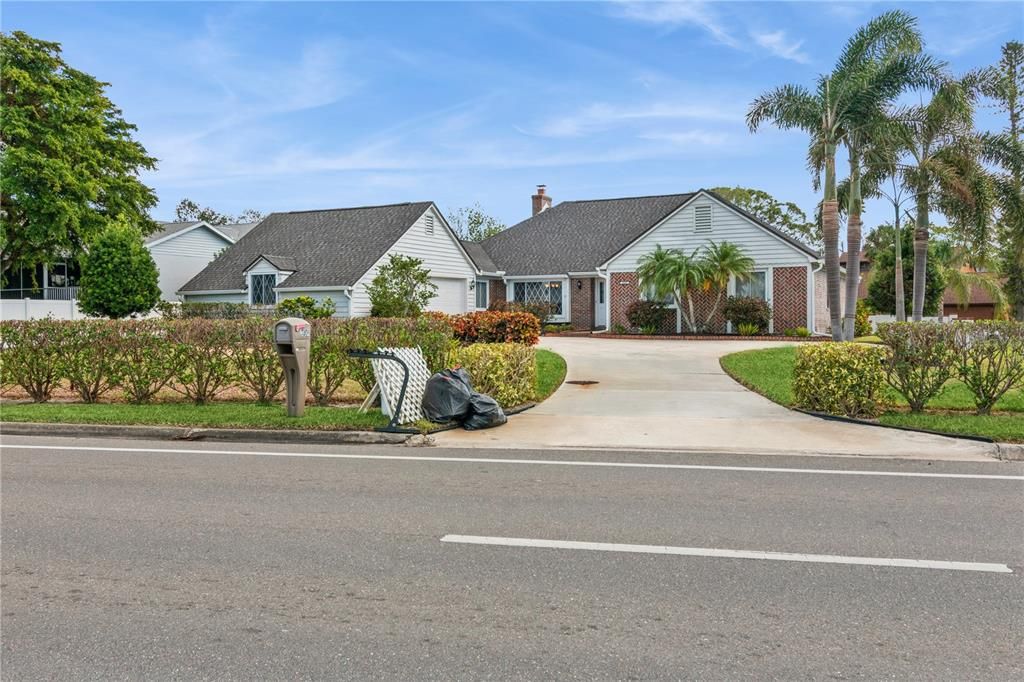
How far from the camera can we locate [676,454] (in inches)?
359

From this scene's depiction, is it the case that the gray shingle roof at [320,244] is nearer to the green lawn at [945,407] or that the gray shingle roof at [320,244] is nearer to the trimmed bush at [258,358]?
the trimmed bush at [258,358]

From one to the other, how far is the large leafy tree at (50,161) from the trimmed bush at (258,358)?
26.5 m

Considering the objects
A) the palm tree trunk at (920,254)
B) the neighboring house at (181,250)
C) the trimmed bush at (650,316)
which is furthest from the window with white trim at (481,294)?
the palm tree trunk at (920,254)

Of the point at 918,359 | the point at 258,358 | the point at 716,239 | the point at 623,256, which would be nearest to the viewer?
the point at 918,359

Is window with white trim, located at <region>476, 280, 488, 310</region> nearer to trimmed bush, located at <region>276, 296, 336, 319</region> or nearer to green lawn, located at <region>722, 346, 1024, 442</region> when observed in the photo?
trimmed bush, located at <region>276, 296, 336, 319</region>

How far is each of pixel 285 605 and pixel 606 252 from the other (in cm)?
3139

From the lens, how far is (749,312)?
95.5ft

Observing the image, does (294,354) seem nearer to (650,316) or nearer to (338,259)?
(650,316)

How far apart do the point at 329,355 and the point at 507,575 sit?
8124 millimetres

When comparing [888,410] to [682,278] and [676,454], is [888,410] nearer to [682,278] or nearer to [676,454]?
[676,454]

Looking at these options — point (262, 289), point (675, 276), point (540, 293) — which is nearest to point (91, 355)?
point (262, 289)

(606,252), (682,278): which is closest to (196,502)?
(682,278)

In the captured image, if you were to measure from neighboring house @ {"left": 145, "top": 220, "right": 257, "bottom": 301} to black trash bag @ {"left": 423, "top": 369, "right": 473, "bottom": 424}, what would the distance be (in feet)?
103

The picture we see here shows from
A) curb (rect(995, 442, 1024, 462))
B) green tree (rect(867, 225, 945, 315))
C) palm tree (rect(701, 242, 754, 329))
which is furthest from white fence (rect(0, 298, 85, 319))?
green tree (rect(867, 225, 945, 315))
